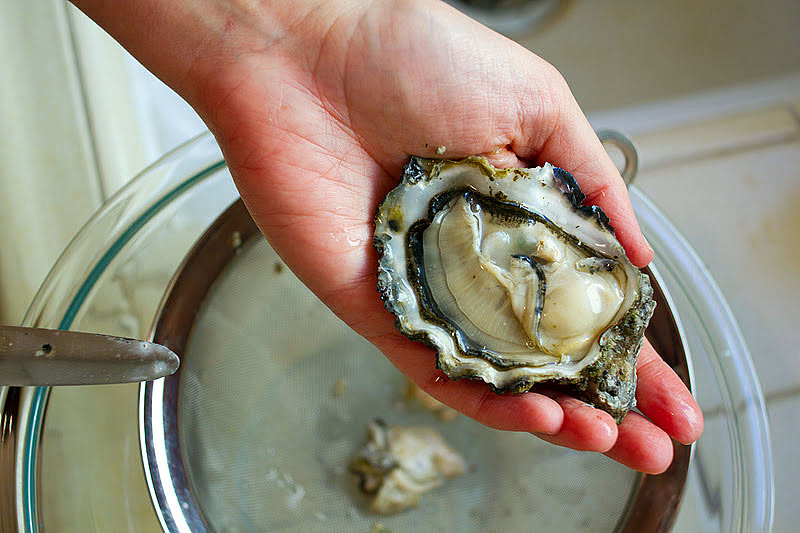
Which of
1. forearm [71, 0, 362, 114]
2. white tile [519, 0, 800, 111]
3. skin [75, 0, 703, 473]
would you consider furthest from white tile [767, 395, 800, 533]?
forearm [71, 0, 362, 114]

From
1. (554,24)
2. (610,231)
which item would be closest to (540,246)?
(610,231)

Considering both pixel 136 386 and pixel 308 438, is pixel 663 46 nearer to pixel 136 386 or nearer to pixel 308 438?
pixel 308 438

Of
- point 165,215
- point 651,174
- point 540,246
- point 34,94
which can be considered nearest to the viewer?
point 540,246

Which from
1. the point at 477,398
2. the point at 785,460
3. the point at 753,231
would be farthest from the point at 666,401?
the point at 753,231

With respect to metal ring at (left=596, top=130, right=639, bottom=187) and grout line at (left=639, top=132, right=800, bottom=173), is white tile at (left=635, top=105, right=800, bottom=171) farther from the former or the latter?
metal ring at (left=596, top=130, right=639, bottom=187)

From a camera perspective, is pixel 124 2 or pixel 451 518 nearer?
pixel 124 2

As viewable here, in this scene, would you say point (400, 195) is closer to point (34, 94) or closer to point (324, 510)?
point (324, 510)

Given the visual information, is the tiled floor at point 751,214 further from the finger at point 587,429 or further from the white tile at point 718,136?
the finger at point 587,429
